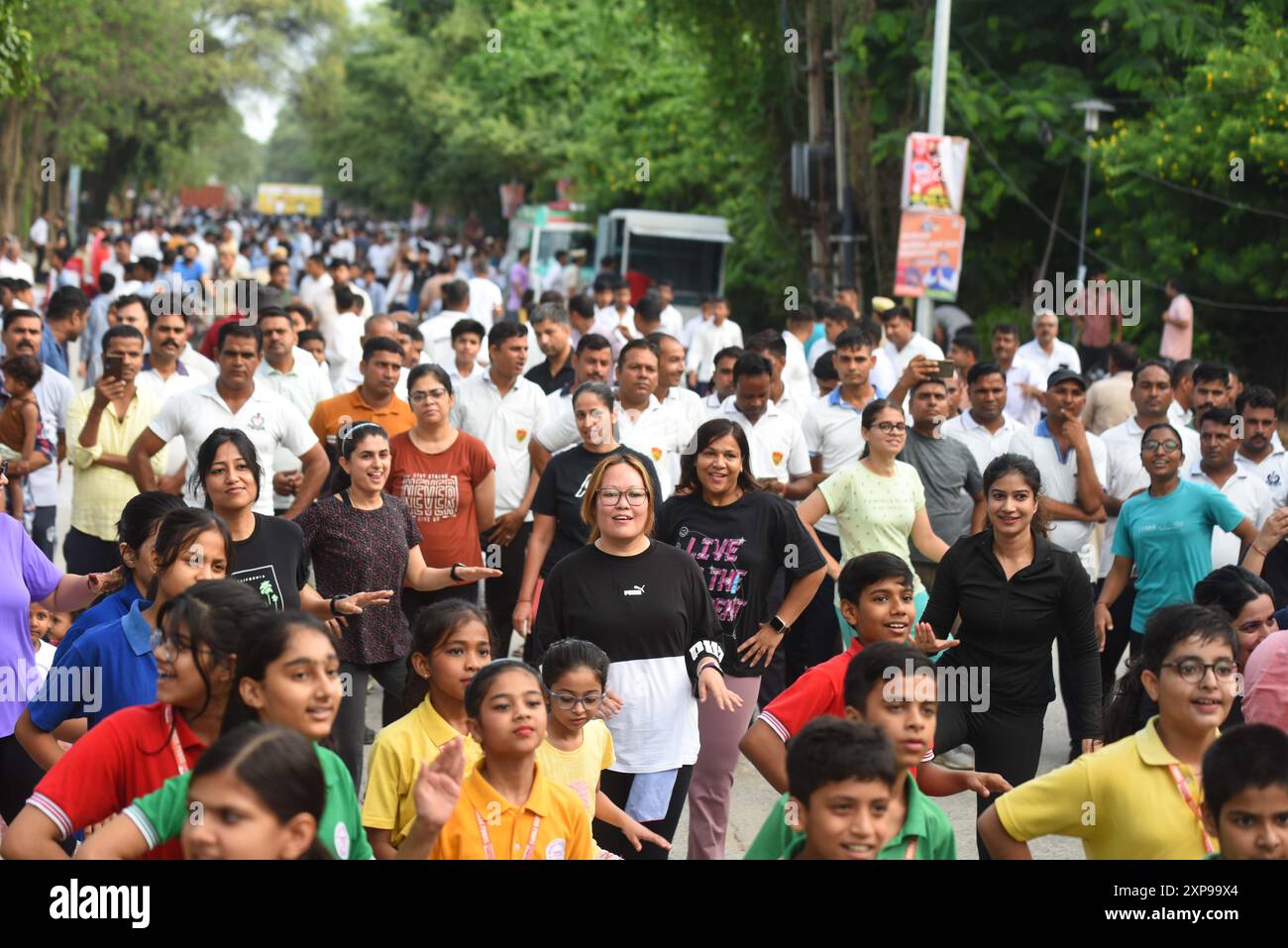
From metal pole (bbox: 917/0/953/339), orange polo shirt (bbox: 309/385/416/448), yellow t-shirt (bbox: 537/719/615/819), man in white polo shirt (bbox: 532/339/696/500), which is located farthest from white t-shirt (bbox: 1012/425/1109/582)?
metal pole (bbox: 917/0/953/339)

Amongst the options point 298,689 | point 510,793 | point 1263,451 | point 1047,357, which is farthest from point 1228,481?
point 298,689

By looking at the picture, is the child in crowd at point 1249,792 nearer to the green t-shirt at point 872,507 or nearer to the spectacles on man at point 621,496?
the spectacles on man at point 621,496

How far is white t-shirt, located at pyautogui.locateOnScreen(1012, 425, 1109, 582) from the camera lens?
870cm

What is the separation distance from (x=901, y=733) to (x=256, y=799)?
178cm

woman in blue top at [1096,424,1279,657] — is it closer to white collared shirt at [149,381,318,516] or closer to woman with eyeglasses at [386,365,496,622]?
woman with eyeglasses at [386,365,496,622]

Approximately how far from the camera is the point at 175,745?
13.0 ft

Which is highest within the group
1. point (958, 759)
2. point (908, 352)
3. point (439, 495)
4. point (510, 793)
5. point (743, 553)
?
point (908, 352)

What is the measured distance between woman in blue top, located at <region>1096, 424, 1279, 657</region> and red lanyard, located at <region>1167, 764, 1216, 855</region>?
138 inches

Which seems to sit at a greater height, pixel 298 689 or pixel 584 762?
pixel 298 689

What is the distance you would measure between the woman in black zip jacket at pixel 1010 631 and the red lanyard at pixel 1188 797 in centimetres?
173

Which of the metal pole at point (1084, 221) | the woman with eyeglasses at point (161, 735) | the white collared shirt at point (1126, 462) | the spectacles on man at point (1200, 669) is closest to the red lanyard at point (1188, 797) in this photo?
the spectacles on man at point (1200, 669)

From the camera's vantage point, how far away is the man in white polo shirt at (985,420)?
30.3ft

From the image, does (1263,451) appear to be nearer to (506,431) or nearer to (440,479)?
(506,431)

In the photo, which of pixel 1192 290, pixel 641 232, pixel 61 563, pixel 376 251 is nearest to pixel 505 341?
pixel 61 563
